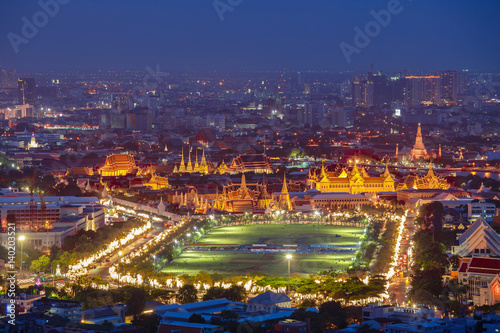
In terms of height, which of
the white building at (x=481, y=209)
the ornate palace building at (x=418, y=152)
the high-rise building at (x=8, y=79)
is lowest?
the white building at (x=481, y=209)

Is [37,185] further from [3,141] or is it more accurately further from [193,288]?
[3,141]

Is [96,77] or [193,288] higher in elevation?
[96,77]

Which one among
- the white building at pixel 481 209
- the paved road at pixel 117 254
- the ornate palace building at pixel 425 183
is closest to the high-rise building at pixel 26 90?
the ornate palace building at pixel 425 183

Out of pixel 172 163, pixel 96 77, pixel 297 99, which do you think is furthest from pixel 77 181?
pixel 96 77

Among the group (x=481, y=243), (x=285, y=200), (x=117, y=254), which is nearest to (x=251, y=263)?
(x=117, y=254)

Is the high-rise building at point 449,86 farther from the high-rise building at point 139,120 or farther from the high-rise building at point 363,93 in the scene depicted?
the high-rise building at point 139,120
